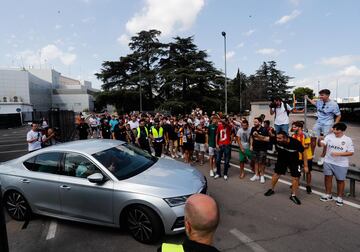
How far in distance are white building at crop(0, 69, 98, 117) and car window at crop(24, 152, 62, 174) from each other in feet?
137

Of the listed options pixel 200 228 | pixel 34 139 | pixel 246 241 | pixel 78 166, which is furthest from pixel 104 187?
pixel 34 139

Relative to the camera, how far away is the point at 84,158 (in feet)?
15.8

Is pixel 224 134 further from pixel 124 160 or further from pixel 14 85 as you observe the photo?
pixel 14 85

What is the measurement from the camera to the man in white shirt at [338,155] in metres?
5.32

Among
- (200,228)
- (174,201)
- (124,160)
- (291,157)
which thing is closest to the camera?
(200,228)

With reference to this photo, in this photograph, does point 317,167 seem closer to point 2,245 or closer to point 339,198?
point 339,198

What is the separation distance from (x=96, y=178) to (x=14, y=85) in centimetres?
7561

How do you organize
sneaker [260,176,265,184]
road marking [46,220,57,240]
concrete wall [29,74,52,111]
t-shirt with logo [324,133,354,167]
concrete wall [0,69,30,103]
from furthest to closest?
1. concrete wall [29,74,52,111]
2. concrete wall [0,69,30,103]
3. sneaker [260,176,265,184]
4. t-shirt with logo [324,133,354,167]
5. road marking [46,220,57,240]

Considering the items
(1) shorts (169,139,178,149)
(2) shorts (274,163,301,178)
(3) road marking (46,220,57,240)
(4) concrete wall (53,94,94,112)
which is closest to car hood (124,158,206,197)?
(3) road marking (46,220,57,240)

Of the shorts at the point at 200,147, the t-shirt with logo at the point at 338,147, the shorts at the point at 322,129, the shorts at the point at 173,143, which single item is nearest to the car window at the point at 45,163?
the t-shirt with logo at the point at 338,147

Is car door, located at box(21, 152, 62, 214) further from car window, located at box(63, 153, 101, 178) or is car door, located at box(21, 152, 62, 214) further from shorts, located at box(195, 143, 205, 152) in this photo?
shorts, located at box(195, 143, 205, 152)

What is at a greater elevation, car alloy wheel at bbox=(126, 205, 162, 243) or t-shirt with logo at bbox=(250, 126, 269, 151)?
t-shirt with logo at bbox=(250, 126, 269, 151)

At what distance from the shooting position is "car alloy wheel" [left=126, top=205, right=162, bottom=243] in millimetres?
4078

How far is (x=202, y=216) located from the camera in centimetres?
166
